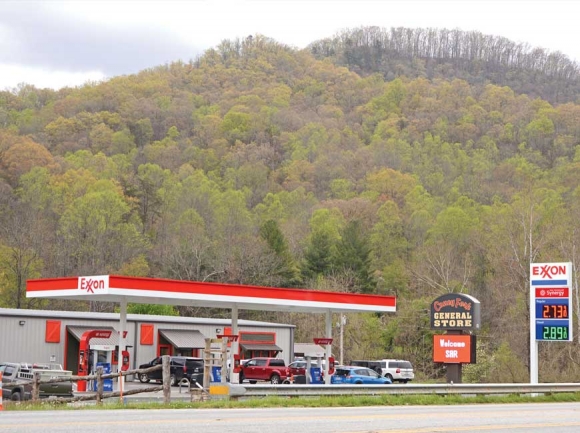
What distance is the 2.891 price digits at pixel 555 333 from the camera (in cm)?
3575

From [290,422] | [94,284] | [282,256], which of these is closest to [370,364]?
[94,284]

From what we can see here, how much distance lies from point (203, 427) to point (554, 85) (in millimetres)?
173955

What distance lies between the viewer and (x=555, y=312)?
3616cm

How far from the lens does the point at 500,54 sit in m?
192

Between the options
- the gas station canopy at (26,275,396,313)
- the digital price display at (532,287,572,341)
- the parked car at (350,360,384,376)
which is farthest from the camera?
the parked car at (350,360,384,376)

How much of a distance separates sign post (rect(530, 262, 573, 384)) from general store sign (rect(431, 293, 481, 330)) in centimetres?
418

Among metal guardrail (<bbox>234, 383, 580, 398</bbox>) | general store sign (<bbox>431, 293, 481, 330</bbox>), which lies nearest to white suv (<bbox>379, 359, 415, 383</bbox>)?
general store sign (<bbox>431, 293, 481, 330</bbox>)

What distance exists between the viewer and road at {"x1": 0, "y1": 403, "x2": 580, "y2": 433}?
15.3 metres

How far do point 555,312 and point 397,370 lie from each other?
22.4 metres

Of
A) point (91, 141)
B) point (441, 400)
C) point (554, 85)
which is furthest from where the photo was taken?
point (554, 85)

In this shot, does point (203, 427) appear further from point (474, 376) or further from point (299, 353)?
point (299, 353)

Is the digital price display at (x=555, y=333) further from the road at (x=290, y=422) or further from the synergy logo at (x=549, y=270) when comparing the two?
the road at (x=290, y=422)

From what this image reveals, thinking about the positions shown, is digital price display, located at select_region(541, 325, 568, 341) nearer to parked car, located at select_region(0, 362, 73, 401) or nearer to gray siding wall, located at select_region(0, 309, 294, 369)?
parked car, located at select_region(0, 362, 73, 401)

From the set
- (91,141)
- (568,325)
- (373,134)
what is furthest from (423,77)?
(568,325)
